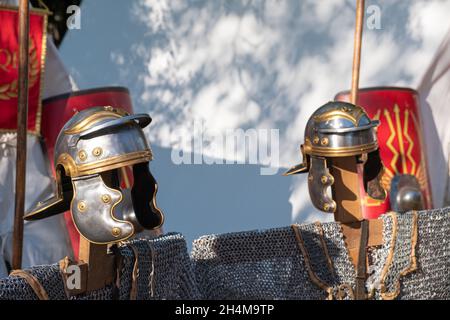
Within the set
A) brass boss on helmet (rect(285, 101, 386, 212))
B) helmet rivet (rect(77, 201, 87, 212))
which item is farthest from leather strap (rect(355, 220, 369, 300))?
helmet rivet (rect(77, 201, 87, 212))

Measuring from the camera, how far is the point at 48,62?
13.1 feet

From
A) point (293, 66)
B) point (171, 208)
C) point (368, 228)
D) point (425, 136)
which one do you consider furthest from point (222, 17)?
point (368, 228)

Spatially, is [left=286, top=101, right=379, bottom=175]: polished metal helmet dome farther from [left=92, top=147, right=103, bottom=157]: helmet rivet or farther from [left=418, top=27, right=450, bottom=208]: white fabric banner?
[left=418, top=27, right=450, bottom=208]: white fabric banner

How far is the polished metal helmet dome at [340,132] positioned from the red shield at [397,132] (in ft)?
6.14

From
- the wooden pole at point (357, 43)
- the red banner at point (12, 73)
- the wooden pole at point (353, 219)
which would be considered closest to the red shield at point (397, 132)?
the wooden pole at point (357, 43)

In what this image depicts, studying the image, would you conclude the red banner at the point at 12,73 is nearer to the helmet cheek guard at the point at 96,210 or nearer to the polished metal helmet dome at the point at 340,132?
the polished metal helmet dome at the point at 340,132

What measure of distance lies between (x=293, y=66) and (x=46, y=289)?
290 centimetres

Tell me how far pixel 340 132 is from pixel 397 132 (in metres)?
2.06

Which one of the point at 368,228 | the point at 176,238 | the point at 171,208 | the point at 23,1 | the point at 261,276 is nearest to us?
the point at 176,238

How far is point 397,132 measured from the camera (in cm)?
465

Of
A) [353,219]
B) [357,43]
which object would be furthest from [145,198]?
[357,43]

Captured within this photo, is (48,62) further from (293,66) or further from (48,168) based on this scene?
(293,66)

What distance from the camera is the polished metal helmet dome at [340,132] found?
2682mm

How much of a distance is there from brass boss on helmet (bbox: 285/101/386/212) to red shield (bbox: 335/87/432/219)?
1868mm
